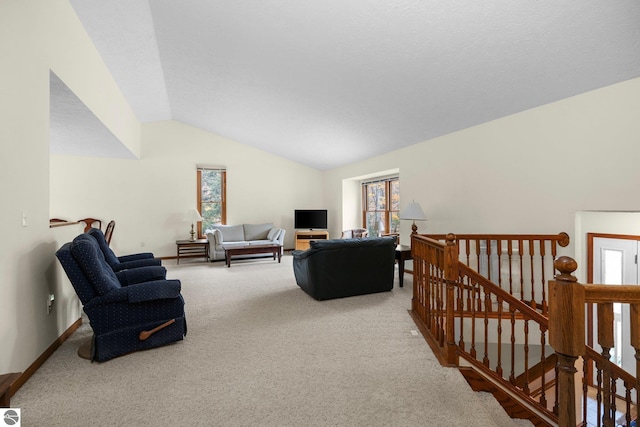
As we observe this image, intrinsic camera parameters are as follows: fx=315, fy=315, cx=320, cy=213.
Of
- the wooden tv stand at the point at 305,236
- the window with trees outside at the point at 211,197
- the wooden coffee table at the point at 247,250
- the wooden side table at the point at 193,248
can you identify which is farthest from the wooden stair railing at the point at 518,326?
the window with trees outside at the point at 211,197

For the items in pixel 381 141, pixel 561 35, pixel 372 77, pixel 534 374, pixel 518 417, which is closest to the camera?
pixel 518 417

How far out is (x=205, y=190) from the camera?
7871 millimetres

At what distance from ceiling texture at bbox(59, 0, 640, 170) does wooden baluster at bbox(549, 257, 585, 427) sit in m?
2.24

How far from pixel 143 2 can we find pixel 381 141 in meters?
3.91

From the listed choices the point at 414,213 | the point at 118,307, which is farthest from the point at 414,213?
the point at 118,307

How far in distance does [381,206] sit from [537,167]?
381 centimetres

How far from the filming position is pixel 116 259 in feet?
12.6

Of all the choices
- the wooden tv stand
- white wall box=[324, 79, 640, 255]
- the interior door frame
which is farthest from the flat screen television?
the interior door frame

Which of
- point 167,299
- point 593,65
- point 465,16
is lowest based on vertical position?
point 167,299

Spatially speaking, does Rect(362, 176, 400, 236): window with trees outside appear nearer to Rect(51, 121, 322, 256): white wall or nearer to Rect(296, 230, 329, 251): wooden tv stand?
Rect(296, 230, 329, 251): wooden tv stand

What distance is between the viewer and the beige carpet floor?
5.95 ft

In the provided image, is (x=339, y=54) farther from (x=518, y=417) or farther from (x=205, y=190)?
(x=205, y=190)

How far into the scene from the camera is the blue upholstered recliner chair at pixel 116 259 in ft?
11.7

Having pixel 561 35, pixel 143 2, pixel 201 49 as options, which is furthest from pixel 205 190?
pixel 561 35
